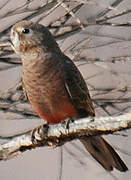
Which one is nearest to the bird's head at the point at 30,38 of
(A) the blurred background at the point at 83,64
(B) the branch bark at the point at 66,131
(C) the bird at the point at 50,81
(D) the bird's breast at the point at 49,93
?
(C) the bird at the point at 50,81

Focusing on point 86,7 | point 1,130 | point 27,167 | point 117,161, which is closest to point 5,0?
point 86,7

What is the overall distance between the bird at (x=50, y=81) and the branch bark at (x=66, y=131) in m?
A: 0.32

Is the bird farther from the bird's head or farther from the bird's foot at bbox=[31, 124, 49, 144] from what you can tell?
the bird's foot at bbox=[31, 124, 49, 144]

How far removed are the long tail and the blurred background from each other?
70 cm

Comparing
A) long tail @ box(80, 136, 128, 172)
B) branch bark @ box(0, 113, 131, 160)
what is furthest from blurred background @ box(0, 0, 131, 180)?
branch bark @ box(0, 113, 131, 160)

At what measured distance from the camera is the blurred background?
454cm

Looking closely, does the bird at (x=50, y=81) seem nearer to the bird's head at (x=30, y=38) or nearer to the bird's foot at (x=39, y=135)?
the bird's head at (x=30, y=38)

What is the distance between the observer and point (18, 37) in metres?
3.64

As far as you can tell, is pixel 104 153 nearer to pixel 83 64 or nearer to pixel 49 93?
pixel 49 93

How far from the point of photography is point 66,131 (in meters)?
3.16

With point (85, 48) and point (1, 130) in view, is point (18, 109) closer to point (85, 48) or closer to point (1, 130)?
point (1, 130)

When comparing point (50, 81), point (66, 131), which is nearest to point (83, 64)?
point (50, 81)

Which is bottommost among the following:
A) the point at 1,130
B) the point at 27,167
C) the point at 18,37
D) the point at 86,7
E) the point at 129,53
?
the point at 27,167

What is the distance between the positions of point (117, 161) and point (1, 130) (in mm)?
1261
